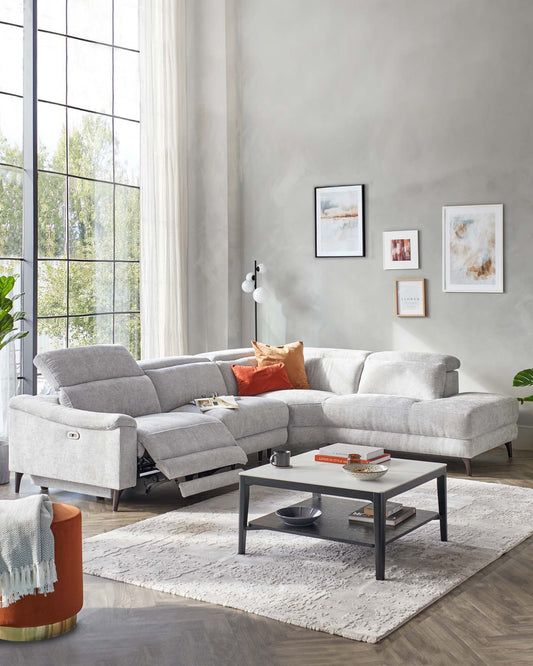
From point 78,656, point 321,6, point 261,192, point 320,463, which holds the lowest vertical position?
point 78,656

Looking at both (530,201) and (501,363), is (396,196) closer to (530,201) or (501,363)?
(530,201)

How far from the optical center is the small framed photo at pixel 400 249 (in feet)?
25.2

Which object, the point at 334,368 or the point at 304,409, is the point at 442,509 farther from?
the point at 334,368

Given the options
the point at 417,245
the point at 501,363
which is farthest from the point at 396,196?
the point at 501,363

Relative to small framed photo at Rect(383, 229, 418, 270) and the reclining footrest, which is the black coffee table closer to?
the reclining footrest

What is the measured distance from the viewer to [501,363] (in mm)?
7316

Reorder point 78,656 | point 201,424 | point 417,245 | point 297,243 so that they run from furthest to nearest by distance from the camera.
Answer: point 297,243
point 417,245
point 201,424
point 78,656

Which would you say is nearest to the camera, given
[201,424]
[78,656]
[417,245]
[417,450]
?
[78,656]

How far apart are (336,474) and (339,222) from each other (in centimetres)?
415

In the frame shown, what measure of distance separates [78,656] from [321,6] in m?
6.69

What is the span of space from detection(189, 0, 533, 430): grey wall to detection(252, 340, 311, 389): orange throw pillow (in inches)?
32.9

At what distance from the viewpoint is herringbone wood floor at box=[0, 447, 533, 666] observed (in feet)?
10.4

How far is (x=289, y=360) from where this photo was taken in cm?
745

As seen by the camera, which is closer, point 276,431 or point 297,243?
point 276,431
